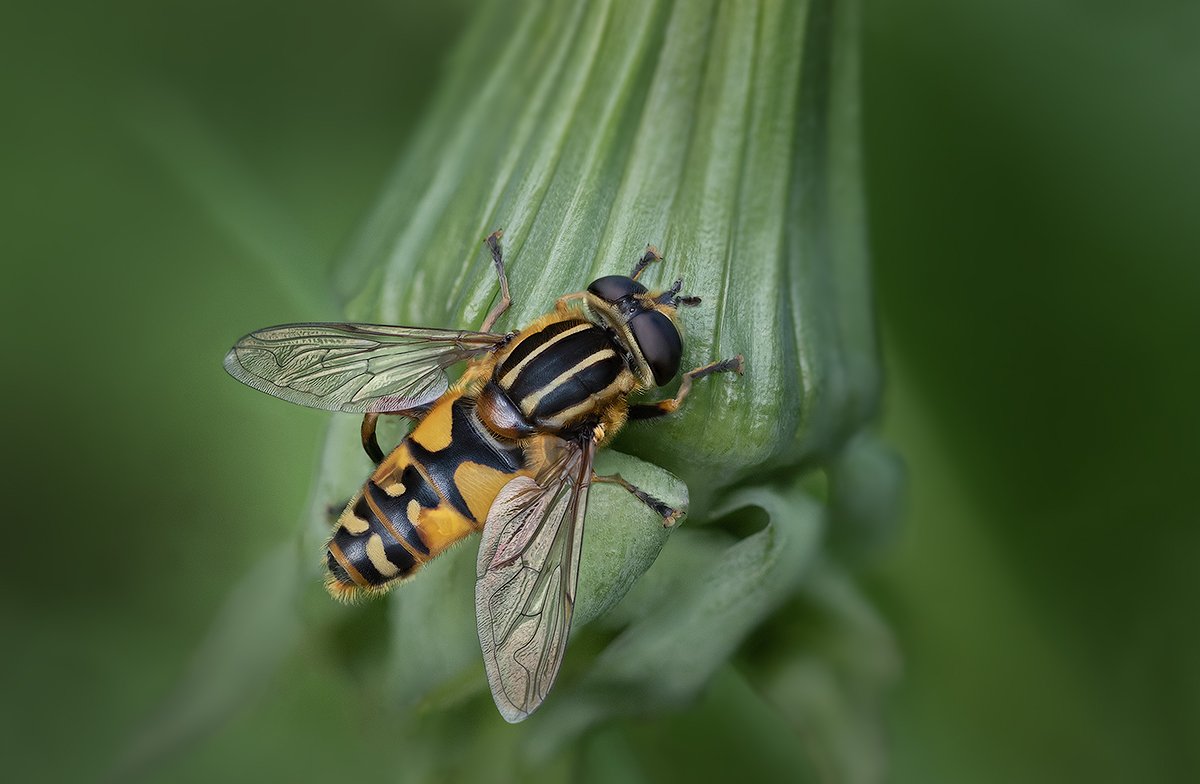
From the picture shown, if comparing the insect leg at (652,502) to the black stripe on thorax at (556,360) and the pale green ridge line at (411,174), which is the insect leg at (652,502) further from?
the pale green ridge line at (411,174)

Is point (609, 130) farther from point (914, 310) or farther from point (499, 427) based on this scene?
point (914, 310)

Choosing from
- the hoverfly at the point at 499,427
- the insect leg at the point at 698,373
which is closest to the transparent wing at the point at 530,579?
the hoverfly at the point at 499,427

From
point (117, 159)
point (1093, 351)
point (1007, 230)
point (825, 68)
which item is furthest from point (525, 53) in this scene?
point (1093, 351)

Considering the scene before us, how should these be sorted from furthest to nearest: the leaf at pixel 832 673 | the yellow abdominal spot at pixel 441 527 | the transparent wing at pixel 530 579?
the leaf at pixel 832 673
the yellow abdominal spot at pixel 441 527
the transparent wing at pixel 530 579

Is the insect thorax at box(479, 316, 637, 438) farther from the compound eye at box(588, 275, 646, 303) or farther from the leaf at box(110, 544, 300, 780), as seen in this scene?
the leaf at box(110, 544, 300, 780)

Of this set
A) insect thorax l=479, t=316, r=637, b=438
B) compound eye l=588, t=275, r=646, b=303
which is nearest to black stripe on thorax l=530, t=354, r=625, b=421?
insect thorax l=479, t=316, r=637, b=438

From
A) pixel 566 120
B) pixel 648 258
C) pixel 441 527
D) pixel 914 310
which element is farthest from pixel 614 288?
pixel 914 310
